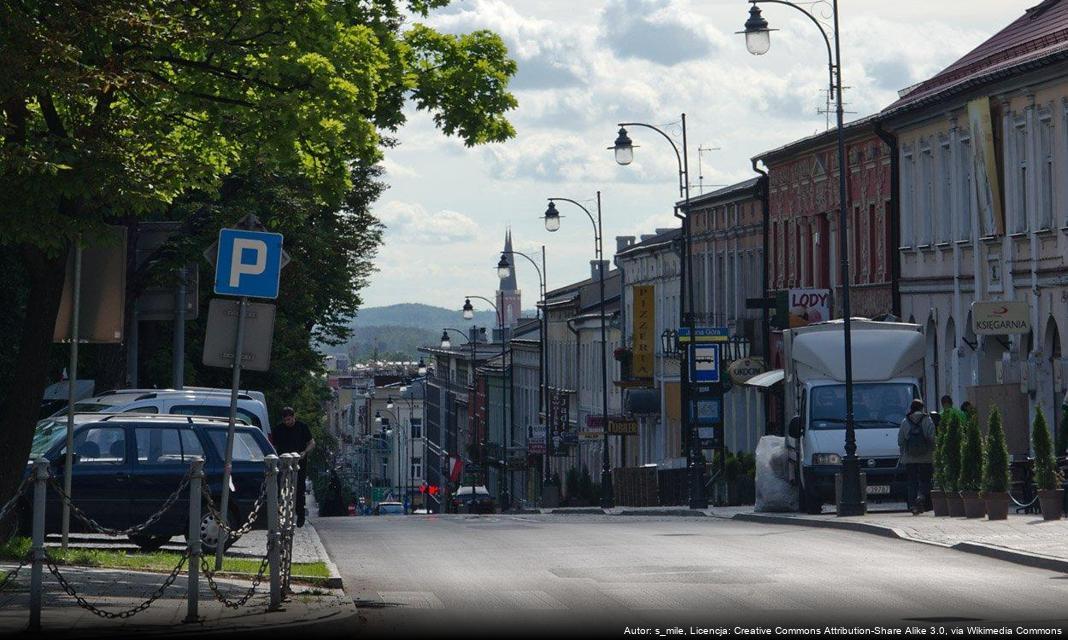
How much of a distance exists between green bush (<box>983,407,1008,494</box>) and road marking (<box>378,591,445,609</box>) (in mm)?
11234

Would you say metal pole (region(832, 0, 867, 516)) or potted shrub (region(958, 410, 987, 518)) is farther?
metal pole (region(832, 0, 867, 516))

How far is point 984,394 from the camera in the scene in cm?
3825

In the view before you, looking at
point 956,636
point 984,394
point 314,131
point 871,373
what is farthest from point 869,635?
point 984,394

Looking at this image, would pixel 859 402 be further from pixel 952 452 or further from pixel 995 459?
pixel 995 459

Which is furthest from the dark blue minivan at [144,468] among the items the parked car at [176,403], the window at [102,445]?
the parked car at [176,403]

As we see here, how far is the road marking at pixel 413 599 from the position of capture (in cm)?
1599

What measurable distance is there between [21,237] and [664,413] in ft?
200

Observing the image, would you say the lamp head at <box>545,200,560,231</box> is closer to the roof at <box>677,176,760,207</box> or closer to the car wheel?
→ the roof at <box>677,176,760,207</box>

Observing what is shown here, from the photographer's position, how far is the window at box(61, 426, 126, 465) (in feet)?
76.9

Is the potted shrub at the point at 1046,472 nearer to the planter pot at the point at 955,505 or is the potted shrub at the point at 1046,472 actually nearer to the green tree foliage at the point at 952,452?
the green tree foliage at the point at 952,452

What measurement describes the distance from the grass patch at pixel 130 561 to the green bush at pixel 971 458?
1073 centimetres

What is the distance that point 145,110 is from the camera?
1889 cm

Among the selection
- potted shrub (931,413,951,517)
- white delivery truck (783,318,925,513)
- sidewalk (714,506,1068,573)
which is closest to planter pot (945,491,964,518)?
potted shrub (931,413,951,517)

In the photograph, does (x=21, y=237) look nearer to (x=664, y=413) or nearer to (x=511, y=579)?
(x=511, y=579)
